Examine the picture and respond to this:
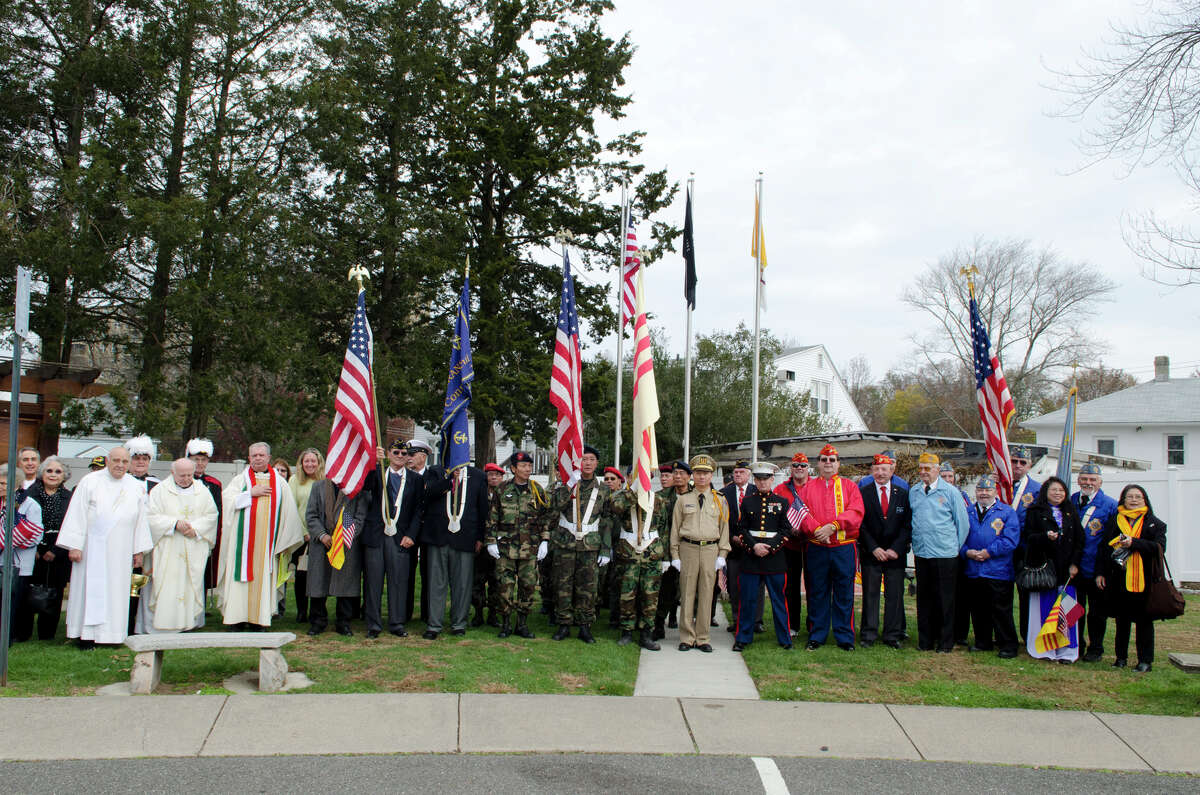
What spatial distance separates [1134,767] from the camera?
18.9 ft

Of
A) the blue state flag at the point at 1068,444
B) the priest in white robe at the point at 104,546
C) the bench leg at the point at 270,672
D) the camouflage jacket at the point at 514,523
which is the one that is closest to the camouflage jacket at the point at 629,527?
the camouflage jacket at the point at 514,523

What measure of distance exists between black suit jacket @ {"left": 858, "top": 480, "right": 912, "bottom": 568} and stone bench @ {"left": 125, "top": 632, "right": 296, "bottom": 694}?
217 inches

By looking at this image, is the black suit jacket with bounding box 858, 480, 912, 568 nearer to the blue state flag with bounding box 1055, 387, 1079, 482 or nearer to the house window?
the blue state flag with bounding box 1055, 387, 1079, 482

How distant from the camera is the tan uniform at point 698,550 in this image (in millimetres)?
9109

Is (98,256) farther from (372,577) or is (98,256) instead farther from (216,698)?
(216,698)

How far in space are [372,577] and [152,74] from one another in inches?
489

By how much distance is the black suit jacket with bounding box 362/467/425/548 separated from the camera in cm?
940

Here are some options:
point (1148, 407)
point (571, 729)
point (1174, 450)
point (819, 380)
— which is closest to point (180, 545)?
point (571, 729)

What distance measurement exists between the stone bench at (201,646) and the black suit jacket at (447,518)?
2.42 meters

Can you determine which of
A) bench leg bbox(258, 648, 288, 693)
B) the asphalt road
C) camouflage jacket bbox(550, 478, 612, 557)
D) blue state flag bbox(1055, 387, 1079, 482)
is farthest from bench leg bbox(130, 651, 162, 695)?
blue state flag bbox(1055, 387, 1079, 482)

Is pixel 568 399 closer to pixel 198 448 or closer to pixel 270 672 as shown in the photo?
pixel 198 448

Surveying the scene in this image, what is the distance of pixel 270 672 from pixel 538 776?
8.82 feet

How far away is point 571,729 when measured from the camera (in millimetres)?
6234

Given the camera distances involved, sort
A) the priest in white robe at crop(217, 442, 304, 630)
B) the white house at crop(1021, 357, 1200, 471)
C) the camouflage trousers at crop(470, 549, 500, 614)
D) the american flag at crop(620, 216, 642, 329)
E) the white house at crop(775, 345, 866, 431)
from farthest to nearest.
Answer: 1. the white house at crop(775, 345, 866, 431)
2. the white house at crop(1021, 357, 1200, 471)
3. the american flag at crop(620, 216, 642, 329)
4. the camouflage trousers at crop(470, 549, 500, 614)
5. the priest in white robe at crop(217, 442, 304, 630)
